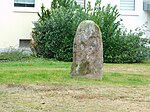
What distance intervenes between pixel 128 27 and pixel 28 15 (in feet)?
15.8

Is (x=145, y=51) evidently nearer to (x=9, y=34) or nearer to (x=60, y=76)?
(x=9, y=34)

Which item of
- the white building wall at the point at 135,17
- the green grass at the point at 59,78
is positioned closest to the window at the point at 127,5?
the white building wall at the point at 135,17

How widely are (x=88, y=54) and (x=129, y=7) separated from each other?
11943 millimetres

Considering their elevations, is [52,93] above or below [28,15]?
below

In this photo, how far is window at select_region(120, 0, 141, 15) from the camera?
24922 millimetres

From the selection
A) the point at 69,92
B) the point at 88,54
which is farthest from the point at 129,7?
the point at 69,92

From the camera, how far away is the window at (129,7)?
24922 mm

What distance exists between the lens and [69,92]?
11.1m

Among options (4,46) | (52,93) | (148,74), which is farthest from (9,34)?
(52,93)

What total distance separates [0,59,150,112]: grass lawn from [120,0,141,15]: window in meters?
10.4

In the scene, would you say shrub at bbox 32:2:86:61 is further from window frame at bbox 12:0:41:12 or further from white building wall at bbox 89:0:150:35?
white building wall at bbox 89:0:150:35

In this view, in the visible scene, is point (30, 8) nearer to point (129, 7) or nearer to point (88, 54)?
point (129, 7)

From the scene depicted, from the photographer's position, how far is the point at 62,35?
67.3 ft

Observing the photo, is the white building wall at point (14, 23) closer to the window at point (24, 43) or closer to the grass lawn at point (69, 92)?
the window at point (24, 43)
